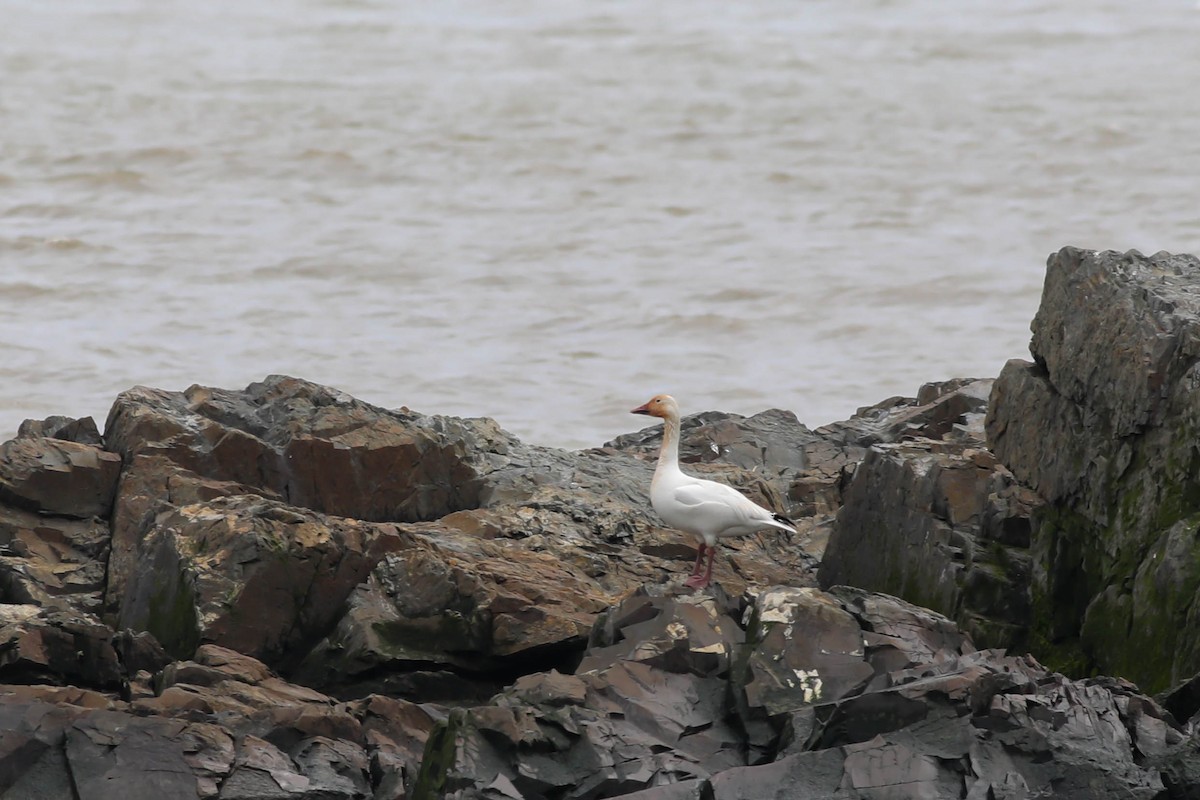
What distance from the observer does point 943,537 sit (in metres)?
12.0

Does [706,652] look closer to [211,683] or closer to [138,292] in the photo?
[211,683]

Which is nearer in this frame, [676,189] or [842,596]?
[842,596]

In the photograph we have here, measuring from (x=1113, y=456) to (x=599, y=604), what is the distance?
11.4 ft

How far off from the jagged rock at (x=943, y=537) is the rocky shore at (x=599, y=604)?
24 mm

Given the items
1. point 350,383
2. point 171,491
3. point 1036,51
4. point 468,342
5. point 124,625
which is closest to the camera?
point 124,625

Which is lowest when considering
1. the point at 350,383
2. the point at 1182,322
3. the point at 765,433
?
the point at 350,383

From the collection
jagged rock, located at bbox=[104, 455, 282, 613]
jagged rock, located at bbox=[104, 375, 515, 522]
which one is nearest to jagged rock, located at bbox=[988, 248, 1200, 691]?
jagged rock, located at bbox=[104, 375, 515, 522]

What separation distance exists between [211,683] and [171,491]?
3131 mm

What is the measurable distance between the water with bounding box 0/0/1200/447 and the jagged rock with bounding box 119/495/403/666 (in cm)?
1266

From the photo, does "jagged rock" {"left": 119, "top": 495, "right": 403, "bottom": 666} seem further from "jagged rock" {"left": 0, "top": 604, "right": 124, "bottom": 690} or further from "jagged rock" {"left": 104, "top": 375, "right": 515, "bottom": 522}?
"jagged rock" {"left": 104, "top": 375, "right": 515, "bottom": 522}

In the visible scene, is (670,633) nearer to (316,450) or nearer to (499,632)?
(499,632)

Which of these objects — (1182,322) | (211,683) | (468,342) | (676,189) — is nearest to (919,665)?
(1182,322)

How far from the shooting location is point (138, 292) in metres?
33.6

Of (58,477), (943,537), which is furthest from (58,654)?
(943,537)
